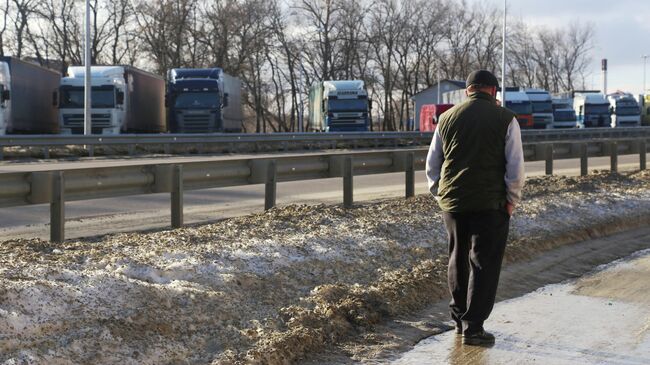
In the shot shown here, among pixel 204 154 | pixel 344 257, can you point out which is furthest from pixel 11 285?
pixel 204 154

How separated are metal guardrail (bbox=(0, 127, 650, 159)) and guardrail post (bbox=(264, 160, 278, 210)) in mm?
16444

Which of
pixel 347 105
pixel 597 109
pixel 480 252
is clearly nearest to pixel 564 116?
pixel 597 109

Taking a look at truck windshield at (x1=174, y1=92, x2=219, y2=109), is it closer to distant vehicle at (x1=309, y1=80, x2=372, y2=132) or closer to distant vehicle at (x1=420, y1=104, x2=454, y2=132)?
distant vehicle at (x1=309, y1=80, x2=372, y2=132)

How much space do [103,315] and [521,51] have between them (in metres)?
97.2

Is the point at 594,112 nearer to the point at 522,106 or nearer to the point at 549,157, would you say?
the point at 522,106

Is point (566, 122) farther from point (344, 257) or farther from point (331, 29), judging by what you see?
point (344, 257)

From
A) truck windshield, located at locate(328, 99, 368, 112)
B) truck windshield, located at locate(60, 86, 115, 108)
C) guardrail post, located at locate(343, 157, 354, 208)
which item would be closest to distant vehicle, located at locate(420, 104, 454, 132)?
truck windshield, located at locate(328, 99, 368, 112)

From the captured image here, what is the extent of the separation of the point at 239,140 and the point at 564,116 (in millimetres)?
33800

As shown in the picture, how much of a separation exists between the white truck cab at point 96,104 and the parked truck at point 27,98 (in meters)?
1.05

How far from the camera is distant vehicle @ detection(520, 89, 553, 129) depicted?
53625 mm

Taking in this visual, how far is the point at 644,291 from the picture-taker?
7672mm

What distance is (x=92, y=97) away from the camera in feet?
116

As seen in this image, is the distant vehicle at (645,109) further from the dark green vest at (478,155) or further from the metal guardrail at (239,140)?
the dark green vest at (478,155)

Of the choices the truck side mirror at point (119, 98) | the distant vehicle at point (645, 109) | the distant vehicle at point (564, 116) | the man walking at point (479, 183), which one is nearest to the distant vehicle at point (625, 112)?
the distant vehicle at point (564, 116)
